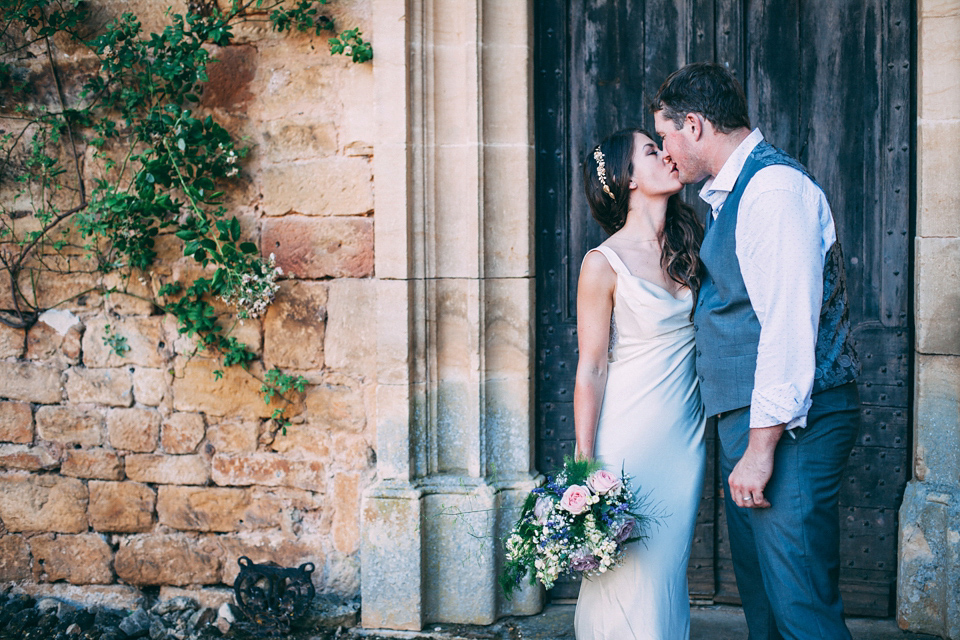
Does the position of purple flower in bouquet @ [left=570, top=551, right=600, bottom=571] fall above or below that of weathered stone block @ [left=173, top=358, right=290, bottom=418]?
below

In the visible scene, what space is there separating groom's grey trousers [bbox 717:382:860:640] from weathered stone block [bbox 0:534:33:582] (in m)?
3.21

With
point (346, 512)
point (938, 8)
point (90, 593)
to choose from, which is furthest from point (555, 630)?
point (938, 8)

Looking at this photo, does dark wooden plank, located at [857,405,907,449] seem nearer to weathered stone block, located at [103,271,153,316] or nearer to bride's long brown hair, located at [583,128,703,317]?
bride's long brown hair, located at [583,128,703,317]

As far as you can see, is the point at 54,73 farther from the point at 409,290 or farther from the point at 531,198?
the point at 531,198

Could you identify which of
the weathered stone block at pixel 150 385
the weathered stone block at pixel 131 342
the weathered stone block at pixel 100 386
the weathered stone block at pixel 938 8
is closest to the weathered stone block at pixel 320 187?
the weathered stone block at pixel 131 342

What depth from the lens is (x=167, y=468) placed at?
3.37 m

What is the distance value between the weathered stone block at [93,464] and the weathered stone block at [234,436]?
0.47 meters

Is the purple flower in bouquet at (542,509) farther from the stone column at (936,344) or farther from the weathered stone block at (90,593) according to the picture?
the weathered stone block at (90,593)

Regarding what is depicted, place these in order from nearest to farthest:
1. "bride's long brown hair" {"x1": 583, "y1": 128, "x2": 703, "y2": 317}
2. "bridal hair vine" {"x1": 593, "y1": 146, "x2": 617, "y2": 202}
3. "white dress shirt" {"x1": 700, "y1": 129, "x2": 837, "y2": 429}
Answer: "white dress shirt" {"x1": 700, "y1": 129, "x2": 837, "y2": 429}, "bride's long brown hair" {"x1": 583, "y1": 128, "x2": 703, "y2": 317}, "bridal hair vine" {"x1": 593, "y1": 146, "x2": 617, "y2": 202}

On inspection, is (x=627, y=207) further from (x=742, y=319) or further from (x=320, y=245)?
(x=320, y=245)

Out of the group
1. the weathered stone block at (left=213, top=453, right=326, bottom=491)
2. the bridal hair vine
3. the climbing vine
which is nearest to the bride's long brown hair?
the bridal hair vine

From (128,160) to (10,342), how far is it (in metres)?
1.00

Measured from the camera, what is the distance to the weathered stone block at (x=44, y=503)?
3.43 meters

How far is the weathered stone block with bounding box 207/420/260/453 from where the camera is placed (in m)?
3.31
